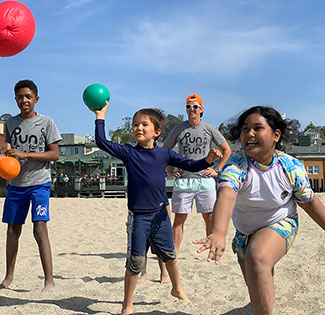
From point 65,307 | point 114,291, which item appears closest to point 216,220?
point 65,307

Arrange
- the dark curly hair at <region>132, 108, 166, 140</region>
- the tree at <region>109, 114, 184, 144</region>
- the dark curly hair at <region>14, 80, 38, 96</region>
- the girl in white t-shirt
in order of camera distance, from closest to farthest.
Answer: the girl in white t-shirt
the dark curly hair at <region>132, 108, 166, 140</region>
the dark curly hair at <region>14, 80, 38, 96</region>
the tree at <region>109, 114, 184, 144</region>

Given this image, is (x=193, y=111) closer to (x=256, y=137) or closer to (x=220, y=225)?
(x=256, y=137)

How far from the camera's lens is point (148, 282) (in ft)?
15.1

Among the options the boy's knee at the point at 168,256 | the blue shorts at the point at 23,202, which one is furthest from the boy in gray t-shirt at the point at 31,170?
the boy's knee at the point at 168,256

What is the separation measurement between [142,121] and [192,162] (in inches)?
22.6

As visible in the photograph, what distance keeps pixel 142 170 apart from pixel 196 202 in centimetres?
195

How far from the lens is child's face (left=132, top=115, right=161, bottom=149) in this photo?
3545 millimetres

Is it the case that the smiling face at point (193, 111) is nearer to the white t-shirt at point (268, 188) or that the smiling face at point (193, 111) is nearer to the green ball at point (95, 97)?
the green ball at point (95, 97)

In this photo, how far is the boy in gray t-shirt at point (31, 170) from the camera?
161 inches

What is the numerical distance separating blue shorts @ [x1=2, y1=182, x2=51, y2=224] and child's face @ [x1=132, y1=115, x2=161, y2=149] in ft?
4.03

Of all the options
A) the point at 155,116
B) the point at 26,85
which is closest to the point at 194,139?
the point at 155,116

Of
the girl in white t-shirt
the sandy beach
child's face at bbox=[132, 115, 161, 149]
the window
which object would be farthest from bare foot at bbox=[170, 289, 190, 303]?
the window

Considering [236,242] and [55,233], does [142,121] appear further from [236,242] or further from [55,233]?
[55,233]

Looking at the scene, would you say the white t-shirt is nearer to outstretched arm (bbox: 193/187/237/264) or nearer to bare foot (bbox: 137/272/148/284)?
outstretched arm (bbox: 193/187/237/264)
